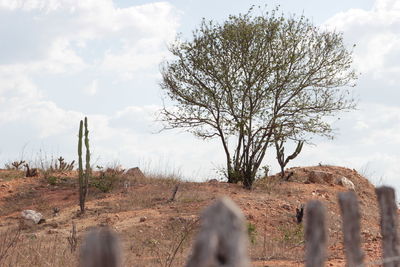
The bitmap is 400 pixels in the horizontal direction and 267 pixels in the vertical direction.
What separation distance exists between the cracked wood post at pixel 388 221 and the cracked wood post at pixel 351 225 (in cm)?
63

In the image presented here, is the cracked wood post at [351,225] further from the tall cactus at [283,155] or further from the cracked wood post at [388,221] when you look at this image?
the tall cactus at [283,155]

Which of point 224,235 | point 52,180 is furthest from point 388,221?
point 52,180

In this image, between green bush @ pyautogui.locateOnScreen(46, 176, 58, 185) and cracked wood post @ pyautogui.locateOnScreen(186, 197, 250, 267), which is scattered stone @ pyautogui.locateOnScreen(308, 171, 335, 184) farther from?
cracked wood post @ pyautogui.locateOnScreen(186, 197, 250, 267)

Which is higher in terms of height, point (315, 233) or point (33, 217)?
point (33, 217)

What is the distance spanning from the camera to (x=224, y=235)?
81.4 inches

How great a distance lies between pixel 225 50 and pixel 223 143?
342cm

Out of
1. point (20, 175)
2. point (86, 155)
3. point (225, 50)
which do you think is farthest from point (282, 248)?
point (20, 175)

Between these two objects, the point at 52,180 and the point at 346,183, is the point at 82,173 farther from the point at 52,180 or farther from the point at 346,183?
the point at 346,183

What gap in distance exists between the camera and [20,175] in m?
22.8

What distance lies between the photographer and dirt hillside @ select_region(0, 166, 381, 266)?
36.4 feet

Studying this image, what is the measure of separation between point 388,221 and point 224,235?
2693 millimetres

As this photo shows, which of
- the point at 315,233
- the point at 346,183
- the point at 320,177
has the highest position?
the point at 320,177

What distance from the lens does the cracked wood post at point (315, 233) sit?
3104mm

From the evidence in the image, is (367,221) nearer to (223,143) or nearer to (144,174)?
(223,143)
